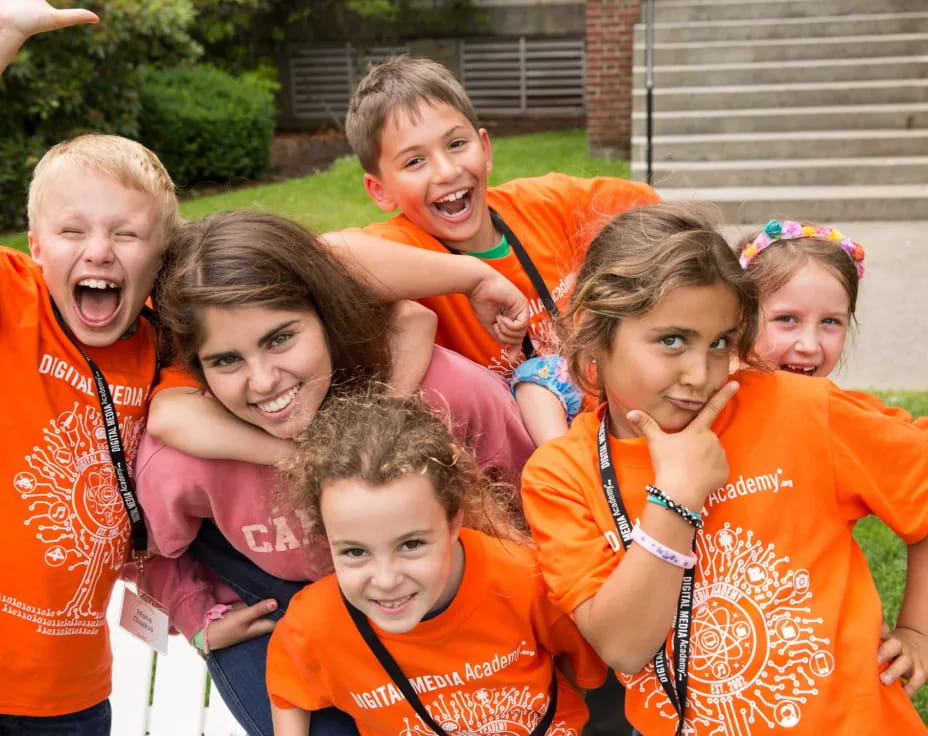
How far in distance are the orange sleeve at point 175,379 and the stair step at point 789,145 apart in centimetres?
858

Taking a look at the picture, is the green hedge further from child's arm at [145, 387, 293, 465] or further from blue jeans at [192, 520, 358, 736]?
child's arm at [145, 387, 293, 465]

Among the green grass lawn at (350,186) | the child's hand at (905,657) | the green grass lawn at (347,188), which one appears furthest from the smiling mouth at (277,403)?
the green grass lawn at (347,188)

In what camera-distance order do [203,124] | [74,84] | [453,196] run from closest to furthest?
[453,196]
[74,84]
[203,124]

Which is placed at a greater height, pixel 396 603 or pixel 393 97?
pixel 393 97

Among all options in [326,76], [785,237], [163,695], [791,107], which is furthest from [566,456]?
[326,76]

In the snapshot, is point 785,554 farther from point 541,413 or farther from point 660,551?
point 541,413

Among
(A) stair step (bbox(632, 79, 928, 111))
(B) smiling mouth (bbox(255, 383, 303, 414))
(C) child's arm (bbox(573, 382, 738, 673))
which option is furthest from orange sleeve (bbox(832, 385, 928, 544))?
(A) stair step (bbox(632, 79, 928, 111))

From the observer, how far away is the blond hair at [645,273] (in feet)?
6.84

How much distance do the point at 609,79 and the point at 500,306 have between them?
10941 millimetres

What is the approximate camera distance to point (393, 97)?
10.1ft

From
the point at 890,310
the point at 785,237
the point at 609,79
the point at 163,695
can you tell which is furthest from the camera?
the point at 609,79

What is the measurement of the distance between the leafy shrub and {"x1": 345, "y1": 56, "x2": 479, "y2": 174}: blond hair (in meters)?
7.87

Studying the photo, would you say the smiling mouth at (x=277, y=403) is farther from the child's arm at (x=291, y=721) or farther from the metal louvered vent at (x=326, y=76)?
the metal louvered vent at (x=326, y=76)

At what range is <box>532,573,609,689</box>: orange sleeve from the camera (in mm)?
2387
